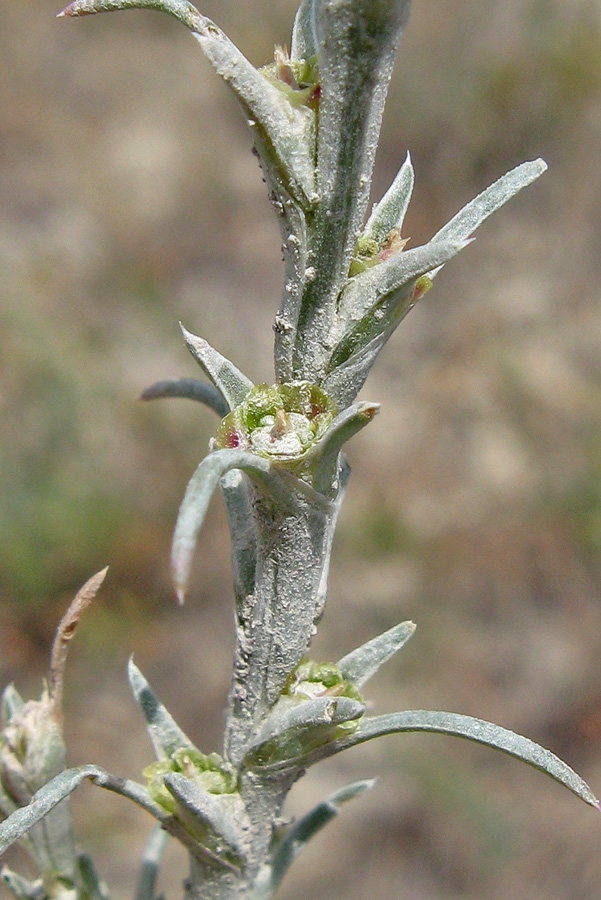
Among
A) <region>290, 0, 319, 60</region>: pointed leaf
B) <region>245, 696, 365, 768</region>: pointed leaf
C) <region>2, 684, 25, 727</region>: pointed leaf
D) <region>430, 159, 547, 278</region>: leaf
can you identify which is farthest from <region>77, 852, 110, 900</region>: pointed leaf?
<region>290, 0, 319, 60</region>: pointed leaf

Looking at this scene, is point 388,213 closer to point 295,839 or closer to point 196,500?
point 196,500

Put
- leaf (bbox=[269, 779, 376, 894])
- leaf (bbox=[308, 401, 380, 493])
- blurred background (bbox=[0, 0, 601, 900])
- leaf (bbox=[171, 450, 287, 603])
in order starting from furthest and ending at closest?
blurred background (bbox=[0, 0, 601, 900]) → leaf (bbox=[269, 779, 376, 894]) → leaf (bbox=[308, 401, 380, 493]) → leaf (bbox=[171, 450, 287, 603])

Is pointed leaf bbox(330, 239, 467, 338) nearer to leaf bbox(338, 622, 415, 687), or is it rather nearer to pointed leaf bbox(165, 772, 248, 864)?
leaf bbox(338, 622, 415, 687)

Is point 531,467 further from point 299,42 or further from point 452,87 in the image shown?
point 299,42

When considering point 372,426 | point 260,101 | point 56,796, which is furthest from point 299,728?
point 372,426

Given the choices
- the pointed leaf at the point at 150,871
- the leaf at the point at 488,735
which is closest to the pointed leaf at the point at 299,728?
the leaf at the point at 488,735
